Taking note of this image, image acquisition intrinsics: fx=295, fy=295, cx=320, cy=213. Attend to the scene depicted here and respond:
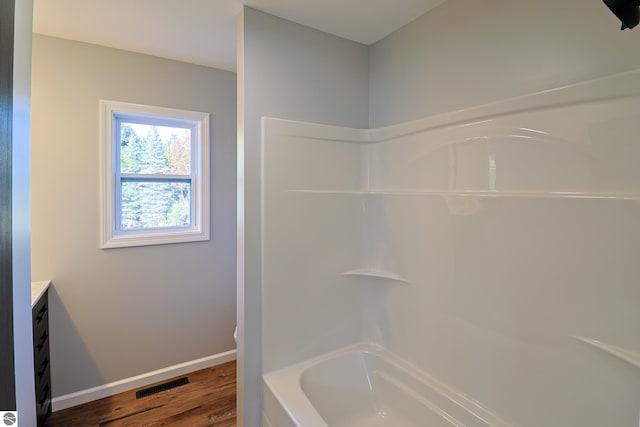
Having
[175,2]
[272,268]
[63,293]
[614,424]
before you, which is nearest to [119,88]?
[175,2]

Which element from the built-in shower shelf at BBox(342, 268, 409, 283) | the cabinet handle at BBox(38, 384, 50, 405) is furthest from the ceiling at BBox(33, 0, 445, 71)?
the cabinet handle at BBox(38, 384, 50, 405)

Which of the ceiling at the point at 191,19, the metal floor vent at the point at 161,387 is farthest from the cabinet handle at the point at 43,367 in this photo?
the ceiling at the point at 191,19

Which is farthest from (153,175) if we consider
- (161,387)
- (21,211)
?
(161,387)

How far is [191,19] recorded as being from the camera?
68.4 inches

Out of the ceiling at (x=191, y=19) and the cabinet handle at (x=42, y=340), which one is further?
the cabinet handle at (x=42, y=340)

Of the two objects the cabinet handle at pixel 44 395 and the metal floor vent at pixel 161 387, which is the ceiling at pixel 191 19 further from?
the metal floor vent at pixel 161 387

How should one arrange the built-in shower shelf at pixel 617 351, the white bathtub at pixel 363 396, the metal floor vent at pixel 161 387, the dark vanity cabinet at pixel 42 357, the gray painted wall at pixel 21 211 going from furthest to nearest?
1. the metal floor vent at pixel 161 387
2. the dark vanity cabinet at pixel 42 357
3. the white bathtub at pixel 363 396
4. the built-in shower shelf at pixel 617 351
5. the gray painted wall at pixel 21 211

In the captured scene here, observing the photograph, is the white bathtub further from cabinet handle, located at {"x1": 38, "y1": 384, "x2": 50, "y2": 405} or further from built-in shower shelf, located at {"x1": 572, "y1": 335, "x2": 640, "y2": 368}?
cabinet handle, located at {"x1": 38, "y1": 384, "x2": 50, "y2": 405}

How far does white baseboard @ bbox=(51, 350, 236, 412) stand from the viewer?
81.2 inches

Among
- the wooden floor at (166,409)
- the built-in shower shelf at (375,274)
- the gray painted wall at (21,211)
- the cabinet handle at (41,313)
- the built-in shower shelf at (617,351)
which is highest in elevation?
the gray painted wall at (21,211)

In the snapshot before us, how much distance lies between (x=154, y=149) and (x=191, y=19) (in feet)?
3.52

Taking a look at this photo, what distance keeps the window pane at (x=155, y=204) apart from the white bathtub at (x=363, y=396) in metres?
1.52

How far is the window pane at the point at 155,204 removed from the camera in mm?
2312

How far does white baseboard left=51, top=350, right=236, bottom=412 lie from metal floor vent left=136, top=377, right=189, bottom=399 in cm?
6
